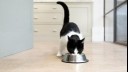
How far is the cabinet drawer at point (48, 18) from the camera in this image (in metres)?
4.66

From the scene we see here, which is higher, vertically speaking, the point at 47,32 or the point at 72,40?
the point at 72,40

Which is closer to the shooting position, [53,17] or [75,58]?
[75,58]

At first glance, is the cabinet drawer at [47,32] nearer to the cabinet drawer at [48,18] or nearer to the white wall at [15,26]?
the cabinet drawer at [48,18]

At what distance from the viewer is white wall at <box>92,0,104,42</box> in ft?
15.4

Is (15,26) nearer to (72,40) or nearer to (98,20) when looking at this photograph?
(72,40)

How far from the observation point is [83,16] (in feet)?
15.3

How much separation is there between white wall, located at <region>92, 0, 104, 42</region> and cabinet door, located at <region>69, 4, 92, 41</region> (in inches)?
4.6

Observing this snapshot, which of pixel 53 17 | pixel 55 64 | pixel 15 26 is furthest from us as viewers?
pixel 53 17

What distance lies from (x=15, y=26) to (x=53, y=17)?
8.21 ft

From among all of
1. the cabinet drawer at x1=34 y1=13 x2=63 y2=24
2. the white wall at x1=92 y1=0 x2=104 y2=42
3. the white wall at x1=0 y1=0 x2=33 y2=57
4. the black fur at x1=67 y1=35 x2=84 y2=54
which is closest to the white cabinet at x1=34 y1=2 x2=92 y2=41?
the cabinet drawer at x1=34 y1=13 x2=63 y2=24

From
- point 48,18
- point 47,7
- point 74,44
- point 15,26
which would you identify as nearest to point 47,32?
point 48,18

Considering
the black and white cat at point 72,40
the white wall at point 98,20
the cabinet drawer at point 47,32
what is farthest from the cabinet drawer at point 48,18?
the black and white cat at point 72,40

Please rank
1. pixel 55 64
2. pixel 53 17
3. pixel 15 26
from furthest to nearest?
pixel 53 17 < pixel 15 26 < pixel 55 64

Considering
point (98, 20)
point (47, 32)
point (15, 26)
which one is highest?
point (15, 26)
